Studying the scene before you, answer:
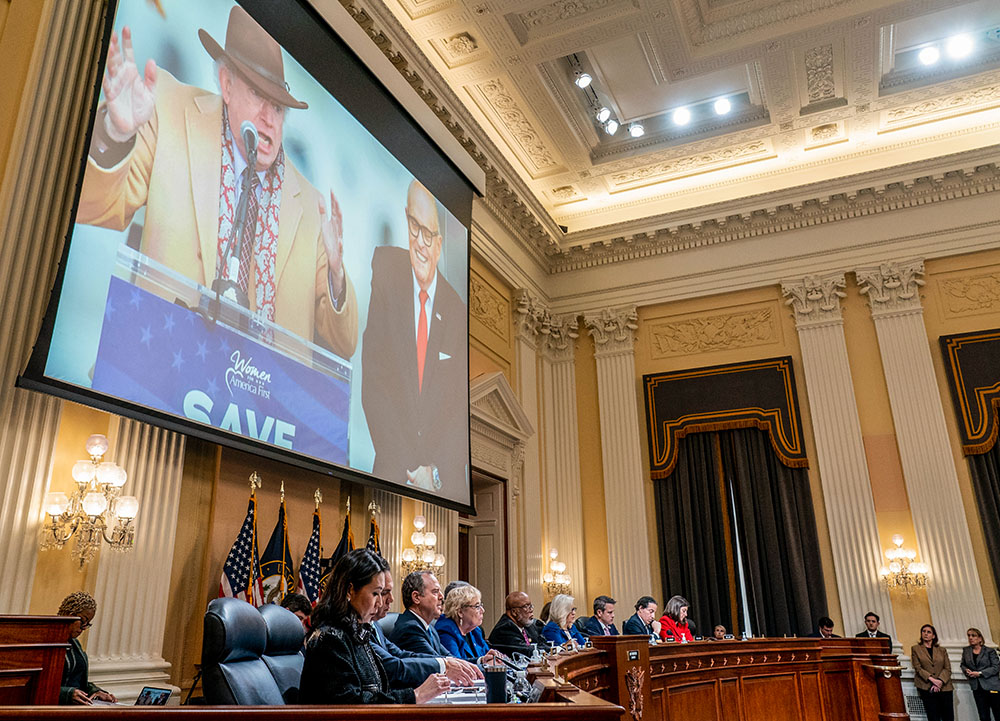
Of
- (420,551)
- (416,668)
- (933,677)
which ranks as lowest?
(933,677)

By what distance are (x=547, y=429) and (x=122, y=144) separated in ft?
25.3

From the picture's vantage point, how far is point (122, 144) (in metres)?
4.05

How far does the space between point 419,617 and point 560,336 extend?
8226 mm

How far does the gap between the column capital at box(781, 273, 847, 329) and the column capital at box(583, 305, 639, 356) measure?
2.17 meters

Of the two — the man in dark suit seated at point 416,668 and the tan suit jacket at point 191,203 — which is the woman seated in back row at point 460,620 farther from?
the tan suit jacket at point 191,203

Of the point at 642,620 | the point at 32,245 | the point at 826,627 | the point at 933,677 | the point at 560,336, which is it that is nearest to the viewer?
the point at 32,245

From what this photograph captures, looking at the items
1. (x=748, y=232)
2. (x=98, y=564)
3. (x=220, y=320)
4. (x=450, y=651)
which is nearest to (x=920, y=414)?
(x=748, y=232)

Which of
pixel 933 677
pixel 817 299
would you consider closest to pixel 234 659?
pixel 933 677

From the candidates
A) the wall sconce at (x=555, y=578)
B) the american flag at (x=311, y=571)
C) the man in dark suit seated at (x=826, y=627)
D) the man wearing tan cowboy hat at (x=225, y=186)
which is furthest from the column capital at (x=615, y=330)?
the american flag at (x=311, y=571)

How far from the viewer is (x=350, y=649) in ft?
7.78

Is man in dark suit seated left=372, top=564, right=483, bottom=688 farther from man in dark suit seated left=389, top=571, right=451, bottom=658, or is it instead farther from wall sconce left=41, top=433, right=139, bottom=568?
wall sconce left=41, top=433, right=139, bottom=568

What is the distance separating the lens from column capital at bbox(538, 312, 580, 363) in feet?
37.7

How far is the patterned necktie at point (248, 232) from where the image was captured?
4814mm

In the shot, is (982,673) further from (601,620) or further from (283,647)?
(283,647)
